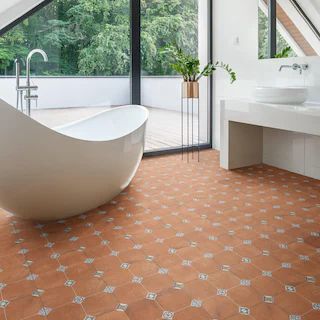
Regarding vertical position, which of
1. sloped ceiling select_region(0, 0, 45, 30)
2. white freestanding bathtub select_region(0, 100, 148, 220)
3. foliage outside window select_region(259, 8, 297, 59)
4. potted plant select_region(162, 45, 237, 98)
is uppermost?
sloped ceiling select_region(0, 0, 45, 30)

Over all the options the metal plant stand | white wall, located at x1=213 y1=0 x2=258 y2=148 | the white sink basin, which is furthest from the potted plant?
the white sink basin

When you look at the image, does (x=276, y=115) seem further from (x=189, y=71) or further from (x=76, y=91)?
(x=76, y=91)

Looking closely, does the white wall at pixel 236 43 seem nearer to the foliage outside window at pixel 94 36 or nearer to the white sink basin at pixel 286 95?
the foliage outside window at pixel 94 36

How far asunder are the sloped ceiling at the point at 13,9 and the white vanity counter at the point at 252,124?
2246 millimetres

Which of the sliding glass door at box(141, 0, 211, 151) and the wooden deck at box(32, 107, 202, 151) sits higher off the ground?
the sliding glass door at box(141, 0, 211, 151)

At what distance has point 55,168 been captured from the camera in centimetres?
245

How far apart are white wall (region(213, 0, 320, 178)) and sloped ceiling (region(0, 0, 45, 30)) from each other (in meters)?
2.15

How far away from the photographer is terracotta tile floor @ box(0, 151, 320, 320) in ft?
5.65

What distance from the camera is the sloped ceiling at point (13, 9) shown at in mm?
3996

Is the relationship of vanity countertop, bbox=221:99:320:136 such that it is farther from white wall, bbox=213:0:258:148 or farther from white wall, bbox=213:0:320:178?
white wall, bbox=213:0:258:148

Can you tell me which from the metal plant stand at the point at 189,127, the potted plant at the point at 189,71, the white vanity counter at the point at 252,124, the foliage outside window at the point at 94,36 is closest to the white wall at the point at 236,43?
the potted plant at the point at 189,71

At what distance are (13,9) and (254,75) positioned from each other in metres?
2.63

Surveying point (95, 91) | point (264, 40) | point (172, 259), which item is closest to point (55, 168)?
point (172, 259)

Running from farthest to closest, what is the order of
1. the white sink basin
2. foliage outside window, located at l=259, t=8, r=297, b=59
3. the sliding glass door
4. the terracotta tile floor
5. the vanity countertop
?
the sliding glass door → foliage outside window, located at l=259, t=8, r=297, b=59 → the white sink basin → the vanity countertop → the terracotta tile floor
